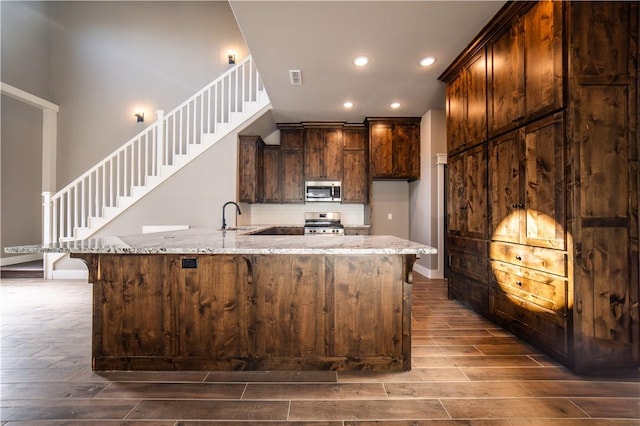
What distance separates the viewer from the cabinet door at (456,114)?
3723 mm

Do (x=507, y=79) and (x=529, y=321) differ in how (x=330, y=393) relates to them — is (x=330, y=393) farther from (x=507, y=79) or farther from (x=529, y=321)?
(x=507, y=79)

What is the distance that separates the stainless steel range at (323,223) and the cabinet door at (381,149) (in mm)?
1180

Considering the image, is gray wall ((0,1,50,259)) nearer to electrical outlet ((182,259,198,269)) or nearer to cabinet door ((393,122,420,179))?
electrical outlet ((182,259,198,269))

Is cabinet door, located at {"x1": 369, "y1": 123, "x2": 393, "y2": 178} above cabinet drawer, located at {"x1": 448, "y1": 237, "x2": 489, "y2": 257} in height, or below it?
above

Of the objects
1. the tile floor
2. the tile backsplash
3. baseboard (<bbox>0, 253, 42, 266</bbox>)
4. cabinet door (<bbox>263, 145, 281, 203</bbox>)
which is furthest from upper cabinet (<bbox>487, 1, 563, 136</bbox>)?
baseboard (<bbox>0, 253, 42, 266</bbox>)

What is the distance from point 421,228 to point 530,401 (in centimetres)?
391

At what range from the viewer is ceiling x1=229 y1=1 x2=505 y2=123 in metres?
2.73

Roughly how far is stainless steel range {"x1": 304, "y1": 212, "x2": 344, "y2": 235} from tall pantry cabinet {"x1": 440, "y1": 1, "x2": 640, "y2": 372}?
326cm

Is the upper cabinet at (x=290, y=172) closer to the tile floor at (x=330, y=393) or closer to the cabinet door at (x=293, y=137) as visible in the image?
the cabinet door at (x=293, y=137)

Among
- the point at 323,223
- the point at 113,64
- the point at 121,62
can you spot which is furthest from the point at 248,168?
the point at 113,64

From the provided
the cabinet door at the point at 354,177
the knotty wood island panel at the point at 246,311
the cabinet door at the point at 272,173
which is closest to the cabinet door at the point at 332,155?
the cabinet door at the point at 354,177

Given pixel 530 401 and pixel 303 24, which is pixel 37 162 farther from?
pixel 530 401

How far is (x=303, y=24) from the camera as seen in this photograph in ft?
9.67

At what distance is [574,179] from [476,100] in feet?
5.24
